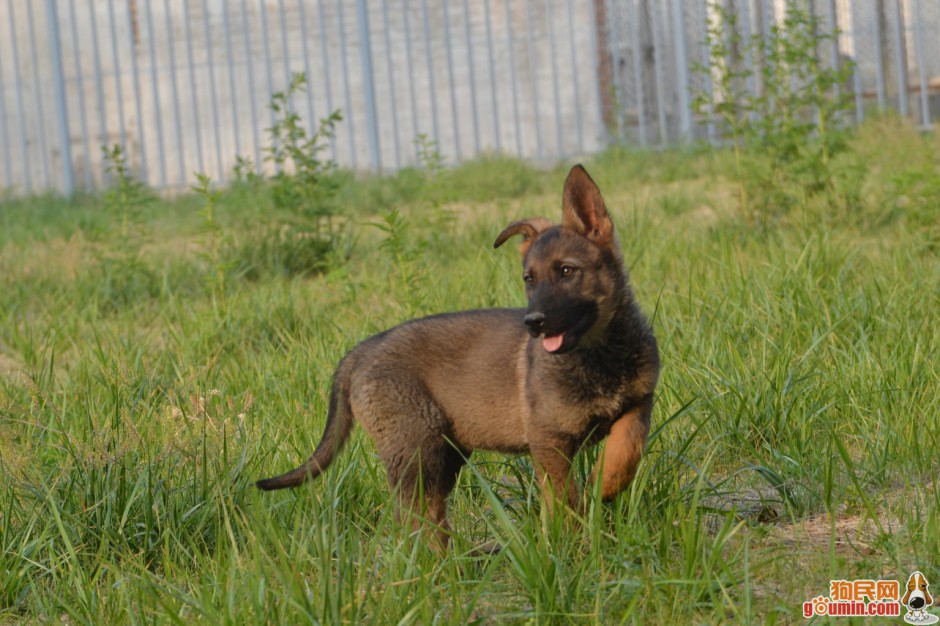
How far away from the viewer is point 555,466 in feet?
11.6

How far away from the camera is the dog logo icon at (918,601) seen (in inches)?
109

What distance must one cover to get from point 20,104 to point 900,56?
10.8m

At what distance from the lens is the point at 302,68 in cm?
1423

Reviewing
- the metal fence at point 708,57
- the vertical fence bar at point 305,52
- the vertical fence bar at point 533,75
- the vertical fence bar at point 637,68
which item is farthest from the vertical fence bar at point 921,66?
the vertical fence bar at point 305,52

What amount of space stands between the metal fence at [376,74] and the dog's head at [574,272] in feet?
28.5

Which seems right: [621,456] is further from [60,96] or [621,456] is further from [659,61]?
[60,96]

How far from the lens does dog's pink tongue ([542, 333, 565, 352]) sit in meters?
3.45

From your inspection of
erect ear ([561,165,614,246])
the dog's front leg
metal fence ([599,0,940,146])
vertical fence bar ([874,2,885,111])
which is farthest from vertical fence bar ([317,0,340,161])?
the dog's front leg

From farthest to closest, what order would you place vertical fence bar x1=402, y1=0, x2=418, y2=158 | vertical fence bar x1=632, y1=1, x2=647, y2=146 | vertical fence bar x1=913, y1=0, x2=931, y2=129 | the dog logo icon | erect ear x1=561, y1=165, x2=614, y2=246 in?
vertical fence bar x1=402, y1=0, x2=418, y2=158 < vertical fence bar x1=632, y1=1, x2=647, y2=146 < vertical fence bar x1=913, y1=0, x2=931, y2=129 < erect ear x1=561, y1=165, x2=614, y2=246 < the dog logo icon

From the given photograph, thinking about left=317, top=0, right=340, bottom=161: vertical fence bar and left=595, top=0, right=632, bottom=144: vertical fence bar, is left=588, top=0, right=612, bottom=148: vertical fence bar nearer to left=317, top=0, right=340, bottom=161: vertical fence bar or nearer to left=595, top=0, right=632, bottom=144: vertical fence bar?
left=595, top=0, right=632, bottom=144: vertical fence bar

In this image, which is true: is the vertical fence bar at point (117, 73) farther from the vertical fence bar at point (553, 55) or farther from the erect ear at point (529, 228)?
the erect ear at point (529, 228)

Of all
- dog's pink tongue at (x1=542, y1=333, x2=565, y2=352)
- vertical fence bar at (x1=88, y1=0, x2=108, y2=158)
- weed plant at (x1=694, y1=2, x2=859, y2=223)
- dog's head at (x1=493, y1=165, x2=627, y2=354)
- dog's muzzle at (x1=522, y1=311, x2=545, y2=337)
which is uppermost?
vertical fence bar at (x1=88, y1=0, x2=108, y2=158)

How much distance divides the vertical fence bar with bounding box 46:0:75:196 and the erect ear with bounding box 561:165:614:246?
12.2 m

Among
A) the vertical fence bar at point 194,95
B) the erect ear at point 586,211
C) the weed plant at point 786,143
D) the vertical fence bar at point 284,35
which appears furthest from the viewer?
the vertical fence bar at point 194,95
